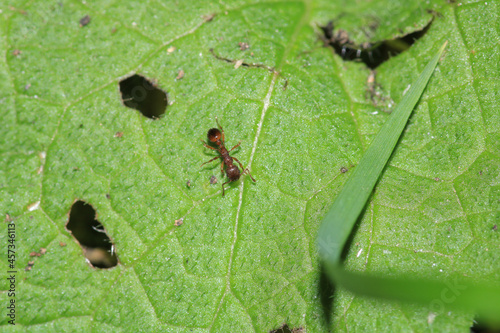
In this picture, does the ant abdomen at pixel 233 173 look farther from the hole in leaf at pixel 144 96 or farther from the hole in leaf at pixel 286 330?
the hole in leaf at pixel 286 330

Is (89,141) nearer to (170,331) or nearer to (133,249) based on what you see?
(133,249)

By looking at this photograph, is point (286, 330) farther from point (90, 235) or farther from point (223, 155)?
point (90, 235)

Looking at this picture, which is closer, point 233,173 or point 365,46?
point 233,173

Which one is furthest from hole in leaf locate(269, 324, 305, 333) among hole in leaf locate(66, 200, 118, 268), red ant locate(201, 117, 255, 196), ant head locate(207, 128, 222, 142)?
ant head locate(207, 128, 222, 142)

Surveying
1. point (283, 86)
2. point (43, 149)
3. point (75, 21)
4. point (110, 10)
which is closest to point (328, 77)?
point (283, 86)

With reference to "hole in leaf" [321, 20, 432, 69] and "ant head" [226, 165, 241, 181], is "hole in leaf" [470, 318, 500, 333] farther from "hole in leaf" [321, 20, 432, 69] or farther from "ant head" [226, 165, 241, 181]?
"hole in leaf" [321, 20, 432, 69]

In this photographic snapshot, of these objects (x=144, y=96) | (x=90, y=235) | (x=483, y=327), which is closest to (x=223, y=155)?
(x=144, y=96)
